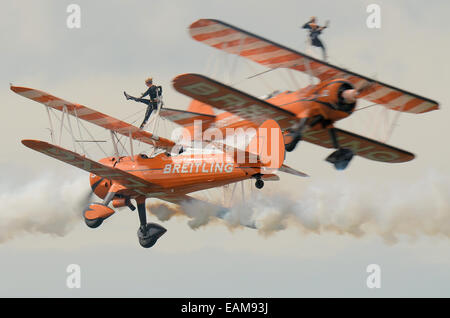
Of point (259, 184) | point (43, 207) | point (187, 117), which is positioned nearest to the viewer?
point (259, 184)

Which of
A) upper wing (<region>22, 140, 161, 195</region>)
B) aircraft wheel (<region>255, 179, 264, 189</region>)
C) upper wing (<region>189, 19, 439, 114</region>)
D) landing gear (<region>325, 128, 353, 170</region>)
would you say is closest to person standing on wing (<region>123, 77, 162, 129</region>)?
upper wing (<region>22, 140, 161, 195</region>)

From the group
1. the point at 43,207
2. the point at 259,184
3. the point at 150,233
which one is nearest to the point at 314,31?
the point at 259,184

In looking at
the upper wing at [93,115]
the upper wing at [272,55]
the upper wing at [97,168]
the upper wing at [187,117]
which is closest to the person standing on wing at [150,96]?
the upper wing at [93,115]

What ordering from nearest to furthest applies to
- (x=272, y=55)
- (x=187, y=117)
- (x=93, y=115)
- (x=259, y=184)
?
(x=259, y=184)
(x=272, y=55)
(x=187, y=117)
(x=93, y=115)

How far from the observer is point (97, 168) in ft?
84.9

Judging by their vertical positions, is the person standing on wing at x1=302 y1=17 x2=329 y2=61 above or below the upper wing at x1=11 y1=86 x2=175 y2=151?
above

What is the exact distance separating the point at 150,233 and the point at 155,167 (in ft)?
7.24

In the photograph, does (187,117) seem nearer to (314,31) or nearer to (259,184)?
(259,184)

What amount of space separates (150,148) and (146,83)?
1.58 meters

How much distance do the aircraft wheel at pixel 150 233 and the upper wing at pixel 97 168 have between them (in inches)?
50.1

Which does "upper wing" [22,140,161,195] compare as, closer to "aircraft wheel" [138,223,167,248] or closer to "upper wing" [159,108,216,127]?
"aircraft wheel" [138,223,167,248]

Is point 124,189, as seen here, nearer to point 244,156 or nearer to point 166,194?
point 166,194

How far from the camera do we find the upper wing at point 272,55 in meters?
24.1

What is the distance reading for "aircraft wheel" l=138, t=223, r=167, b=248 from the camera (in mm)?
27484
